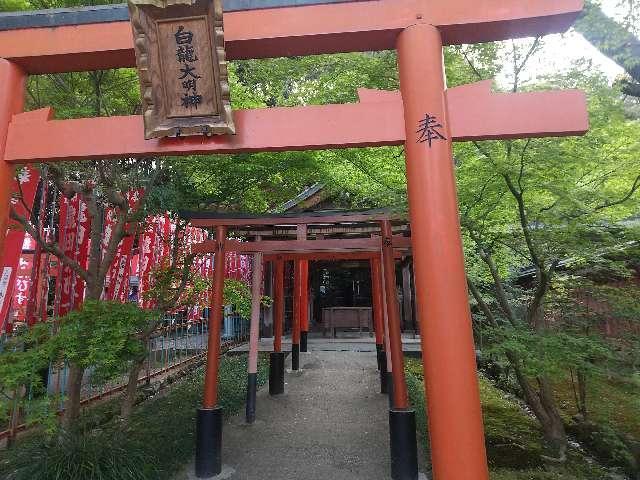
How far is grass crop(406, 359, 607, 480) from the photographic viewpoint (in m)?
5.14

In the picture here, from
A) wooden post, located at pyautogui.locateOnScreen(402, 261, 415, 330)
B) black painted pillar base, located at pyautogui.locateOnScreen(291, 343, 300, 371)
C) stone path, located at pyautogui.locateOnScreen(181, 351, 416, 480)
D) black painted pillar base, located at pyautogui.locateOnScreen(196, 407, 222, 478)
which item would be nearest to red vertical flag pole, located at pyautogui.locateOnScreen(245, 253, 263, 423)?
stone path, located at pyautogui.locateOnScreen(181, 351, 416, 480)

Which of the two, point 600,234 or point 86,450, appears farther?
point 600,234

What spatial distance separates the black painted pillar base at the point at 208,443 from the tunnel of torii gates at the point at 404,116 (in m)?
3.14

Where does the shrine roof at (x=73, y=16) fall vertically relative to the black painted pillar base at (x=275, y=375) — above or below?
above

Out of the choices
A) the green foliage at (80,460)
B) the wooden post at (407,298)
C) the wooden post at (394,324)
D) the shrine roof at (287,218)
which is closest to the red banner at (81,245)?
the shrine roof at (287,218)

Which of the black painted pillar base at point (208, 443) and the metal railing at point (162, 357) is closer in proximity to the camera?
the black painted pillar base at point (208, 443)

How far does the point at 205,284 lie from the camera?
23.8ft

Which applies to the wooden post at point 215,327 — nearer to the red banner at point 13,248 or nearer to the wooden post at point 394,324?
the wooden post at point 394,324

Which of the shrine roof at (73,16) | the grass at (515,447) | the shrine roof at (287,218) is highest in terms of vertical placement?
the shrine roof at (73,16)

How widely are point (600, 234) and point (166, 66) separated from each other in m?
5.31

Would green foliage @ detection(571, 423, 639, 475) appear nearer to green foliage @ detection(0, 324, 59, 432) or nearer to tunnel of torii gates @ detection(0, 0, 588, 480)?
tunnel of torii gates @ detection(0, 0, 588, 480)

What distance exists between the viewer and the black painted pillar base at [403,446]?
5.04 metres

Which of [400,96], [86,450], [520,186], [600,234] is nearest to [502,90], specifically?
[520,186]

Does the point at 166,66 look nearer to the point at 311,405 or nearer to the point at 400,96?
the point at 400,96
